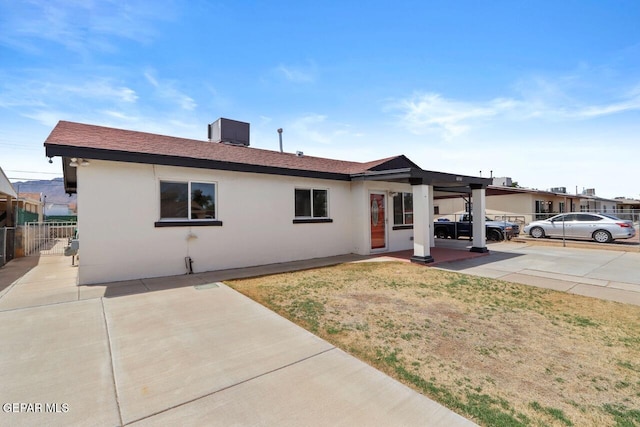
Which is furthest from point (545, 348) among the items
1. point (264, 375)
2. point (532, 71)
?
point (532, 71)

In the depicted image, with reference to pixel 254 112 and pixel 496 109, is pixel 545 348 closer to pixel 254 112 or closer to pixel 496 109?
pixel 496 109

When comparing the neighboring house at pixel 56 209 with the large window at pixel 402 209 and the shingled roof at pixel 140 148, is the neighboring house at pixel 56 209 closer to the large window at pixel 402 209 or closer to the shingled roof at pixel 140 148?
the shingled roof at pixel 140 148

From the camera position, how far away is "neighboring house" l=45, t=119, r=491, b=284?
675 centimetres

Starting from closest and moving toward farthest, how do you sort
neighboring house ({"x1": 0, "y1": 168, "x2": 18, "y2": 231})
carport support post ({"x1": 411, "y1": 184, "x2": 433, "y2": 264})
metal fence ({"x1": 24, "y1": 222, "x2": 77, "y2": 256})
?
carport support post ({"x1": 411, "y1": 184, "x2": 433, "y2": 264})
neighboring house ({"x1": 0, "y1": 168, "x2": 18, "y2": 231})
metal fence ({"x1": 24, "y1": 222, "x2": 77, "y2": 256})

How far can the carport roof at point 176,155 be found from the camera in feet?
21.1

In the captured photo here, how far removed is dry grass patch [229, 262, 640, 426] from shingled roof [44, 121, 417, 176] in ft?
12.5

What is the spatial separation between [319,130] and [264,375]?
12.2 meters

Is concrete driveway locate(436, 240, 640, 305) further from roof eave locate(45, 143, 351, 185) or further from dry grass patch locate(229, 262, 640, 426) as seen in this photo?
roof eave locate(45, 143, 351, 185)

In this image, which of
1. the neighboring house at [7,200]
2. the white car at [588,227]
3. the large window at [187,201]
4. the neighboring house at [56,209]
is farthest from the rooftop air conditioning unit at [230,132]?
the neighboring house at [56,209]

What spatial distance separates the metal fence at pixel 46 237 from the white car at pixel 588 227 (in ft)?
80.0

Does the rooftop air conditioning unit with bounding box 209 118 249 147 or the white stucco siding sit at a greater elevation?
the rooftop air conditioning unit with bounding box 209 118 249 147

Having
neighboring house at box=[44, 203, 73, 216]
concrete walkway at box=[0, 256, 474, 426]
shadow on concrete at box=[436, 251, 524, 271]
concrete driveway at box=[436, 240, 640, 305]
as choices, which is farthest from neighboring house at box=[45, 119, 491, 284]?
neighboring house at box=[44, 203, 73, 216]

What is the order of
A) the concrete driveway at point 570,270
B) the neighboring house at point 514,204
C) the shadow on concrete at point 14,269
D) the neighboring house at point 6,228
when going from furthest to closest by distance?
the neighboring house at point 514,204 < the neighboring house at point 6,228 < the shadow on concrete at point 14,269 < the concrete driveway at point 570,270

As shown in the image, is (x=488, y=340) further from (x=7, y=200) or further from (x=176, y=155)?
(x=7, y=200)
